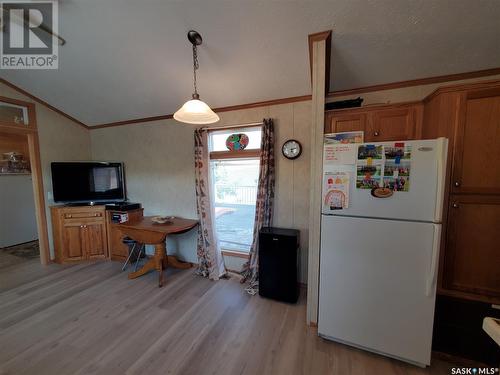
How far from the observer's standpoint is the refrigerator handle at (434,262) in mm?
1315

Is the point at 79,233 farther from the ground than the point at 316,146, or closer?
closer

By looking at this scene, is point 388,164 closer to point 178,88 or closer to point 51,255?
point 178,88

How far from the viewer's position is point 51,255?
128 inches

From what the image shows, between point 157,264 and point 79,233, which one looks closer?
point 157,264

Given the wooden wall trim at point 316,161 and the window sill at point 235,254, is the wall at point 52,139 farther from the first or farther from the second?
the wooden wall trim at point 316,161

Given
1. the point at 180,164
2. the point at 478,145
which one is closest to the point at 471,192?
the point at 478,145

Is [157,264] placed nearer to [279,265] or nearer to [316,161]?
[279,265]

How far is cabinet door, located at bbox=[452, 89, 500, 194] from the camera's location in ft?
4.66

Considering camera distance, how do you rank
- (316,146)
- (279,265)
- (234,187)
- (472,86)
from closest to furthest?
(472,86) < (316,146) < (279,265) < (234,187)

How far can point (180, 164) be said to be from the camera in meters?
3.13

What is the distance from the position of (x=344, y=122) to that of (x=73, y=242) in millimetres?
4244

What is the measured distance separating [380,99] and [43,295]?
4.43 metres

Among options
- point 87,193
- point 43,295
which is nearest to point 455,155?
point 43,295

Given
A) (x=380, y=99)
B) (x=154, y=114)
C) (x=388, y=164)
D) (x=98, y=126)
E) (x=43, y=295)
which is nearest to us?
(x=388, y=164)
